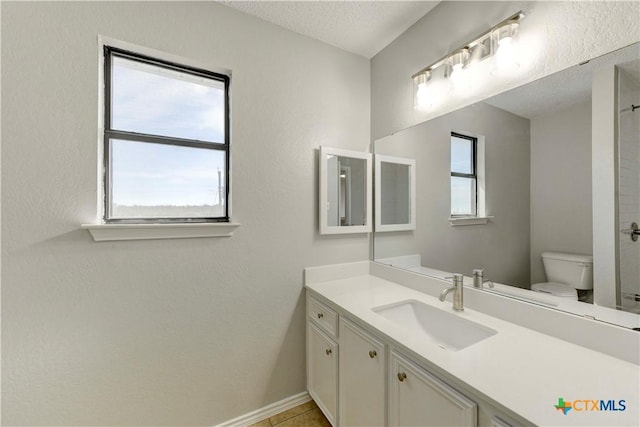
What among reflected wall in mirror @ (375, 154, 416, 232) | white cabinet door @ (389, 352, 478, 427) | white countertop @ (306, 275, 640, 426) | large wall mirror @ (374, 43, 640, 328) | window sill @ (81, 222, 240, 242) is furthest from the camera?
reflected wall in mirror @ (375, 154, 416, 232)

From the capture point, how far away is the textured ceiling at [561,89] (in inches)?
35.1

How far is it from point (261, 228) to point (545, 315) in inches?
59.2

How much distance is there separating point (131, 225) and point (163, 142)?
51cm

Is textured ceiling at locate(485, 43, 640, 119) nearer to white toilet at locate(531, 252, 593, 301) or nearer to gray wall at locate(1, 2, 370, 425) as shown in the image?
white toilet at locate(531, 252, 593, 301)

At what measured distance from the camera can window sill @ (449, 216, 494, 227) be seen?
1366 mm

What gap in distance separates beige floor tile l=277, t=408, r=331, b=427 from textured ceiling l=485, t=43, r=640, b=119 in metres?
2.09

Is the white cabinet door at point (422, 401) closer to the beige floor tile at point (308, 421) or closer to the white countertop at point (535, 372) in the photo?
the white countertop at point (535, 372)

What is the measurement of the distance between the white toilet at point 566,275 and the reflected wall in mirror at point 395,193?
74 cm

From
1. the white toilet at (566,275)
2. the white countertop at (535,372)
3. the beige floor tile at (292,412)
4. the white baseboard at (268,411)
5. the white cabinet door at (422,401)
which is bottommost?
the beige floor tile at (292,412)

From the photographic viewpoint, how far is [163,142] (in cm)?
146

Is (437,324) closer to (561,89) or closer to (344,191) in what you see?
(344,191)

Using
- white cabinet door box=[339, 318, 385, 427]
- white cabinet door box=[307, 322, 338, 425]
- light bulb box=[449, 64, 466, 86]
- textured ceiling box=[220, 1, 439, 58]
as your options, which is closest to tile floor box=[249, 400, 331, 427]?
white cabinet door box=[307, 322, 338, 425]

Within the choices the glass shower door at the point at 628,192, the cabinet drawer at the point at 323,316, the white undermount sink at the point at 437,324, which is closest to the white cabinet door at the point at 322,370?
the cabinet drawer at the point at 323,316

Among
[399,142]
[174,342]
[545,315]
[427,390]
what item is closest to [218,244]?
[174,342]
